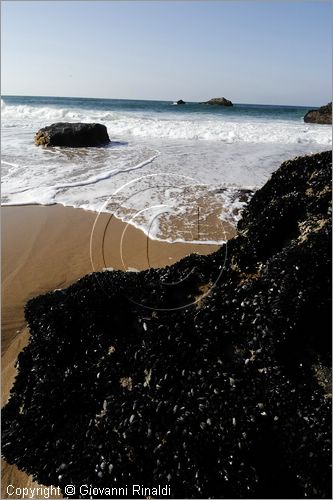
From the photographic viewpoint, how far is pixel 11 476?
2652 mm

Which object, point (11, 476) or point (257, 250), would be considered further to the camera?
point (257, 250)

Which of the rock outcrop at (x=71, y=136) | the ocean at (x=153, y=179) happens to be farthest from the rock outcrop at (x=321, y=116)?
the rock outcrop at (x=71, y=136)

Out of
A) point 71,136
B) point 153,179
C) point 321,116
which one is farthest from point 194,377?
point 321,116

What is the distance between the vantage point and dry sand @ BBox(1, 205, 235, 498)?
13.6 feet

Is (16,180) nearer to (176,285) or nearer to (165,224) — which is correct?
(165,224)

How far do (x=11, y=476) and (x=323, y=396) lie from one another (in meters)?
2.32

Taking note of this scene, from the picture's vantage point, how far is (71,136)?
15.0 meters

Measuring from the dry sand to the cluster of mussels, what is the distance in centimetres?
88

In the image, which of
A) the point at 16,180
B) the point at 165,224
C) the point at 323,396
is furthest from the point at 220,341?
the point at 16,180

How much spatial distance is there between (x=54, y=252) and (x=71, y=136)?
432 inches

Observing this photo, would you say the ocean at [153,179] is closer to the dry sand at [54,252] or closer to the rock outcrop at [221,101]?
the dry sand at [54,252]

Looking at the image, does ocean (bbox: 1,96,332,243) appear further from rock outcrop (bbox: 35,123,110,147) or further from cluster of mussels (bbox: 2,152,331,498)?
cluster of mussels (bbox: 2,152,331,498)

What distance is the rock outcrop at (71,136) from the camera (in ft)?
48.3

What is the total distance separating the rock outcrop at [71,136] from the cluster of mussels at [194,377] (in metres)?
12.9
